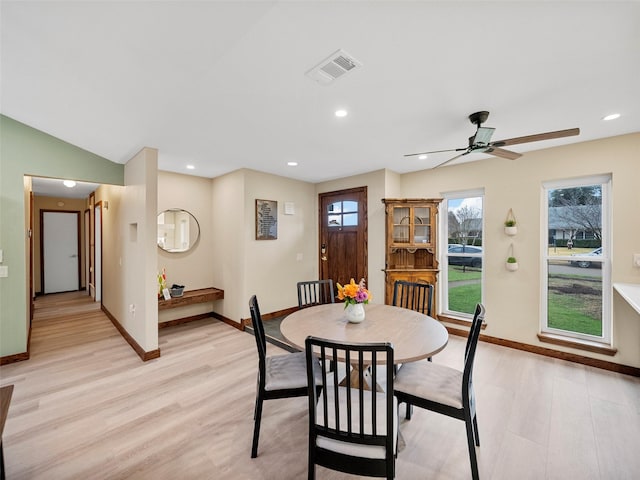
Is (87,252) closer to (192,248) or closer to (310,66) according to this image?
(192,248)

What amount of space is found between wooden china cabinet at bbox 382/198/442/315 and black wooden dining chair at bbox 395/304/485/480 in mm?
2128

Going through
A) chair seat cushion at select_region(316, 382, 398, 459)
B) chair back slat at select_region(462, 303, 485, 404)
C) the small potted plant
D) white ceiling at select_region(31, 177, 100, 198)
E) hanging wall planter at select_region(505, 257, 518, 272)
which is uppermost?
white ceiling at select_region(31, 177, 100, 198)

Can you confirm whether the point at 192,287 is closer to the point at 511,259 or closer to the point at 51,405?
the point at 51,405

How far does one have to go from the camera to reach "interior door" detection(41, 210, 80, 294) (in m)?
6.41

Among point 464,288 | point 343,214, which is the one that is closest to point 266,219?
point 343,214

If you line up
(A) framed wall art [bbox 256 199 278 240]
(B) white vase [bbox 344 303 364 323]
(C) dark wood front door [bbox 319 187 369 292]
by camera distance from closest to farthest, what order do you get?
(B) white vase [bbox 344 303 364 323], (A) framed wall art [bbox 256 199 278 240], (C) dark wood front door [bbox 319 187 369 292]

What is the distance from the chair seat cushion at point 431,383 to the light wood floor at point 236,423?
46 cm

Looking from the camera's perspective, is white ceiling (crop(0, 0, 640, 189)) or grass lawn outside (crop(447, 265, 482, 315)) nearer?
white ceiling (crop(0, 0, 640, 189))

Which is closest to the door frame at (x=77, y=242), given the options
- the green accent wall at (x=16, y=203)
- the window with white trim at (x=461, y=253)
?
the green accent wall at (x=16, y=203)

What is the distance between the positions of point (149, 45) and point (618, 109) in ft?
11.7

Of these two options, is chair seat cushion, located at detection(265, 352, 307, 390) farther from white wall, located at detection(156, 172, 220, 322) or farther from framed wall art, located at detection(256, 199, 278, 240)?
white wall, located at detection(156, 172, 220, 322)

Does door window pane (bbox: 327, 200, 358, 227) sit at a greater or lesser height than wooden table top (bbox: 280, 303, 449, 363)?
greater

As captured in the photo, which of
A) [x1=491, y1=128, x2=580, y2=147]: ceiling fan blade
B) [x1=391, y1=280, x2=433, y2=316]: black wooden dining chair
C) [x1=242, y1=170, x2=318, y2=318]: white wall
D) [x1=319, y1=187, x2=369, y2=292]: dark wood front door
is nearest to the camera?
[x1=491, y1=128, x2=580, y2=147]: ceiling fan blade

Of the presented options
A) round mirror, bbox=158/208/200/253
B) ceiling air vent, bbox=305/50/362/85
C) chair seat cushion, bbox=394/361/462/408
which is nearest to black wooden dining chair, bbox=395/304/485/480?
chair seat cushion, bbox=394/361/462/408
